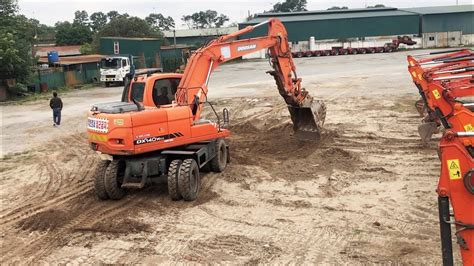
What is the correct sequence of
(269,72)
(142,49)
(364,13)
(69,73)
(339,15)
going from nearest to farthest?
1. (269,72)
2. (69,73)
3. (142,49)
4. (339,15)
5. (364,13)

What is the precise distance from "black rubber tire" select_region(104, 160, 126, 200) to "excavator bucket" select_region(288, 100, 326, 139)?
5.90 m

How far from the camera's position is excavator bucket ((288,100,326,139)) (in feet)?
46.4

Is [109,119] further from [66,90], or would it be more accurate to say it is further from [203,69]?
[66,90]

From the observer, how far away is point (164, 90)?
11281 millimetres

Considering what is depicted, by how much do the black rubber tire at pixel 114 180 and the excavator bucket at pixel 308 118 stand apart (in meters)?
5.90

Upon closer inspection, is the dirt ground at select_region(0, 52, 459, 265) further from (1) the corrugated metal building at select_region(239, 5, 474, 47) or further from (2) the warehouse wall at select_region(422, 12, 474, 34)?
(2) the warehouse wall at select_region(422, 12, 474, 34)

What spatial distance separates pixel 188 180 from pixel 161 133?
3.48 feet

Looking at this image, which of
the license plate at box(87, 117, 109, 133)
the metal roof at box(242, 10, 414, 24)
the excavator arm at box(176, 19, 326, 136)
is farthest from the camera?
the metal roof at box(242, 10, 414, 24)

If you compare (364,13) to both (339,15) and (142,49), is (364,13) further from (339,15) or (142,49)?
(142,49)

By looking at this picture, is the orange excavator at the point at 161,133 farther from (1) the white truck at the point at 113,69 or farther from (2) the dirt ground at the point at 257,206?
(1) the white truck at the point at 113,69

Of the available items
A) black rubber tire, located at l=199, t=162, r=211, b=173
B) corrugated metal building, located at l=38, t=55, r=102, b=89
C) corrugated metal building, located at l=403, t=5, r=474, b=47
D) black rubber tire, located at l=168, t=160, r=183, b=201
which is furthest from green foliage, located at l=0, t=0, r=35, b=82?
corrugated metal building, located at l=403, t=5, r=474, b=47

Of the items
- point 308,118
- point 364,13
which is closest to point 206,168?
point 308,118

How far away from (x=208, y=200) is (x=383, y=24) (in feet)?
211

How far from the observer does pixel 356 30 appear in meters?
68.4
